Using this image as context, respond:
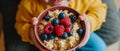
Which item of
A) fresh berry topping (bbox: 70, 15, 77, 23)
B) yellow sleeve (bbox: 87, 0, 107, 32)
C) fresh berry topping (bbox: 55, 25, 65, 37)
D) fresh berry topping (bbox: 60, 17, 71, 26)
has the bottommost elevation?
fresh berry topping (bbox: 55, 25, 65, 37)

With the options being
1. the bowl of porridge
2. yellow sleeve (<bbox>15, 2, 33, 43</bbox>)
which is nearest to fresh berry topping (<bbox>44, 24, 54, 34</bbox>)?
the bowl of porridge

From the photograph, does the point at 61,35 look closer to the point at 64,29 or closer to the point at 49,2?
the point at 64,29

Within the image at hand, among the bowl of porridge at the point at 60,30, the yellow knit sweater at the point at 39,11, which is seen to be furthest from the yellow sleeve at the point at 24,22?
the bowl of porridge at the point at 60,30

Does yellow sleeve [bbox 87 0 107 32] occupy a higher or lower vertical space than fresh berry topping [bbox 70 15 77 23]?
higher

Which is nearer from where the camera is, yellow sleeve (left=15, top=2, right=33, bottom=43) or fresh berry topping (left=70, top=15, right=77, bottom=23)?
fresh berry topping (left=70, top=15, right=77, bottom=23)

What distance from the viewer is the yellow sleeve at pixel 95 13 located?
953 mm

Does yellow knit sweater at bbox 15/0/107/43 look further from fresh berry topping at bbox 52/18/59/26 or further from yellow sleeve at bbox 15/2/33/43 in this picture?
fresh berry topping at bbox 52/18/59/26

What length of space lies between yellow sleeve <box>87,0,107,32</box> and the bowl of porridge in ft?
0.27

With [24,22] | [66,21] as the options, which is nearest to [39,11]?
[24,22]

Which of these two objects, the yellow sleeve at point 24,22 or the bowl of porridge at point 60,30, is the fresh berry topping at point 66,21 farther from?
the yellow sleeve at point 24,22

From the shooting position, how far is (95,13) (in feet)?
3.17

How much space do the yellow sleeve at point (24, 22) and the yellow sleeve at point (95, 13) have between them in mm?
200

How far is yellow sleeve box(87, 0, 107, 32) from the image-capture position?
3.13 ft

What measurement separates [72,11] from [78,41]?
0.30 ft
